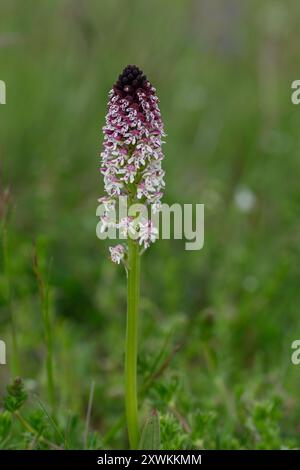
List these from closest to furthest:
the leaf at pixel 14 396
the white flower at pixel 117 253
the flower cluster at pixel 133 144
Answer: the flower cluster at pixel 133 144, the white flower at pixel 117 253, the leaf at pixel 14 396

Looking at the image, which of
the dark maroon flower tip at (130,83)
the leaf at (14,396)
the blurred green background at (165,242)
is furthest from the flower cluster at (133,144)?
the leaf at (14,396)

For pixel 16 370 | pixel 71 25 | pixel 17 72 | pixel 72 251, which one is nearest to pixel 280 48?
pixel 71 25

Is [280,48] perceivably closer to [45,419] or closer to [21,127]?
[21,127]

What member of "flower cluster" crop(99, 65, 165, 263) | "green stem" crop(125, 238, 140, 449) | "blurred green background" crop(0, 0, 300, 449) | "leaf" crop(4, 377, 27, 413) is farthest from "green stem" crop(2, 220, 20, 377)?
"flower cluster" crop(99, 65, 165, 263)

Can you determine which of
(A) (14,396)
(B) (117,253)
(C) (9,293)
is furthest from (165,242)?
(B) (117,253)

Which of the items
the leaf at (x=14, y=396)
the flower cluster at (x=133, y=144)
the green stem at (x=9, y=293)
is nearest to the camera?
the flower cluster at (x=133, y=144)

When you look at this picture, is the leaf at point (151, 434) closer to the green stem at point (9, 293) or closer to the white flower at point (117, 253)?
the white flower at point (117, 253)
